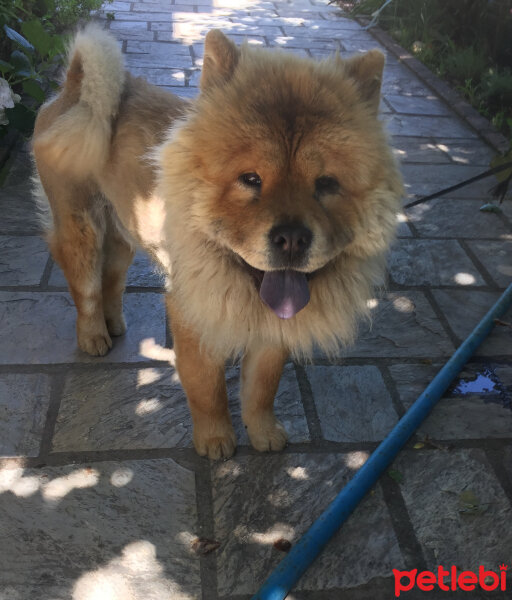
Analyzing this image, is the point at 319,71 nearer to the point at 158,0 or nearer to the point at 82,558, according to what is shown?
the point at 82,558

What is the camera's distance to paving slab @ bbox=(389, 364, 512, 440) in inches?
106

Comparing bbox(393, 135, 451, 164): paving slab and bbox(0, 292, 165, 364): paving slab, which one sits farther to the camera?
bbox(393, 135, 451, 164): paving slab

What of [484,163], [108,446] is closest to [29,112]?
[108,446]

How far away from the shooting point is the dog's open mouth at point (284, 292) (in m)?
1.97

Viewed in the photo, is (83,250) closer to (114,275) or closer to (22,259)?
(114,275)

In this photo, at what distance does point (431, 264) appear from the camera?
3.94 meters

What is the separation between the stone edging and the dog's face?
401 cm

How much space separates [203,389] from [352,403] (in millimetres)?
777

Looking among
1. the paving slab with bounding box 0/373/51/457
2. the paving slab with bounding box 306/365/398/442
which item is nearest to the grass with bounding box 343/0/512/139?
the paving slab with bounding box 306/365/398/442

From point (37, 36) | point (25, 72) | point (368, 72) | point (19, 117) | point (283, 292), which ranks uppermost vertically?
point (368, 72)

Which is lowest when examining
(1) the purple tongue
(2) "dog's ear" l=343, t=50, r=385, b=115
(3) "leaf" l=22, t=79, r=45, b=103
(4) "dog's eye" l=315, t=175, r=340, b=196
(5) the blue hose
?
(5) the blue hose

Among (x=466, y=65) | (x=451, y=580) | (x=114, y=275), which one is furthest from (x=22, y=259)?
(x=466, y=65)

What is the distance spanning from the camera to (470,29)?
7719 millimetres

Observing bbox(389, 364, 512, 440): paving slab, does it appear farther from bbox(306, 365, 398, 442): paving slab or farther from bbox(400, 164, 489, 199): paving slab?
bbox(400, 164, 489, 199): paving slab
